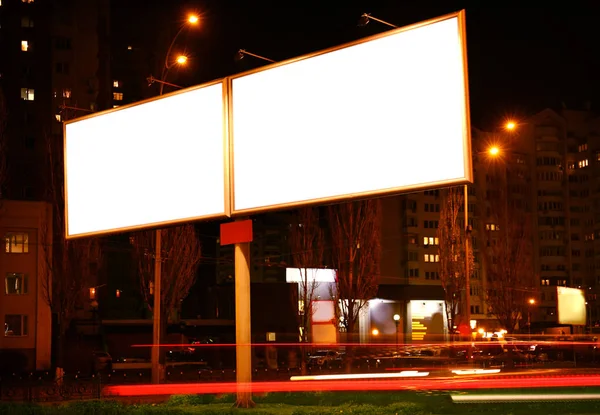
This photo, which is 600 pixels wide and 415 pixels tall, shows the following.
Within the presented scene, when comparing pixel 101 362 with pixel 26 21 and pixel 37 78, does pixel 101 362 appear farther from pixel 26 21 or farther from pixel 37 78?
pixel 26 21

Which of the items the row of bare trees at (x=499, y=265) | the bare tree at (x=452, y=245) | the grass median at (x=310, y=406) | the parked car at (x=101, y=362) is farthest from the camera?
the row of bare trees at (x=499, y=265)

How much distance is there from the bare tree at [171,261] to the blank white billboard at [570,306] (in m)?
20.8

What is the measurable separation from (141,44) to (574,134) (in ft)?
237

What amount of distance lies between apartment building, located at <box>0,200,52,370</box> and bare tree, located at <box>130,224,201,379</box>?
8.56m

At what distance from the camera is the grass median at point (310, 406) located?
41.9ft

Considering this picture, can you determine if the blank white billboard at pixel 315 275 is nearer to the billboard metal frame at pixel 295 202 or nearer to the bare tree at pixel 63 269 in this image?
the bare tree at pixel 63 269

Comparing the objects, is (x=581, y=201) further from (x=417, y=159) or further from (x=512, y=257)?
(x=417, y=159)

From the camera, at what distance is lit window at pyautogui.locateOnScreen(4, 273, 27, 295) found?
52344 millimetres

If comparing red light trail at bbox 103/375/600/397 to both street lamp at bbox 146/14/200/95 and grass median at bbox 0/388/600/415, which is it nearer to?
grass median at bbox 0/388/600/415

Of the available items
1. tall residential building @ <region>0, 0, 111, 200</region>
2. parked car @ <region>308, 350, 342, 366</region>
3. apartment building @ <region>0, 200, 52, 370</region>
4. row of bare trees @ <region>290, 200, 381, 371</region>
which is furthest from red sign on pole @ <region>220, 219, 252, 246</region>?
tall residential building @ <region>0, 0, 111, 200</region>

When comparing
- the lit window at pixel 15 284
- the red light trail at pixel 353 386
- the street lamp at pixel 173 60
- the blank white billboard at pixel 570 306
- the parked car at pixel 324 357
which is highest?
the street lamp at pixel 173 60

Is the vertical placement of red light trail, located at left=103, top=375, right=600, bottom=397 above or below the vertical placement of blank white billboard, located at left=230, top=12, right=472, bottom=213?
below

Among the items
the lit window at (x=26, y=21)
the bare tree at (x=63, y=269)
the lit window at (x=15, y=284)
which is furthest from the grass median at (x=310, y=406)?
the lit window at (x=26, y=21)

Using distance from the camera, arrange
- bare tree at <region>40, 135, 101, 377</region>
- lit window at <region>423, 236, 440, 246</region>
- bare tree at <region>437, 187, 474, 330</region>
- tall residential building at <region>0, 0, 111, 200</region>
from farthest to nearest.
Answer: lit window at <region>423, 236, 440, 246</region> → tall residential building at <region>0, 0, 111, 200</region> → bare tree at <region>437, 187, 474, 330</region> → bare tree at <region>40, 135, 101, 377</region>
